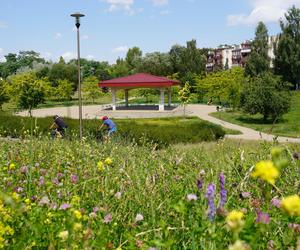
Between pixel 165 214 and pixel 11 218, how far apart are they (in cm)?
93

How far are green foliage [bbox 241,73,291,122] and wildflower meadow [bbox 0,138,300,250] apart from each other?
26.8m

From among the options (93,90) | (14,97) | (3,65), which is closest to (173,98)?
(93,90)

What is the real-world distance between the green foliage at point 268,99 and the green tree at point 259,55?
2071cm

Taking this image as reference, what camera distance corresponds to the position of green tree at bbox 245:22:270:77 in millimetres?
52031

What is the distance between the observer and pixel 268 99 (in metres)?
29.9

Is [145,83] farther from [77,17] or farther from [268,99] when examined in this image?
[77,17]

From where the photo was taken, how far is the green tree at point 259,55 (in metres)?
52.0

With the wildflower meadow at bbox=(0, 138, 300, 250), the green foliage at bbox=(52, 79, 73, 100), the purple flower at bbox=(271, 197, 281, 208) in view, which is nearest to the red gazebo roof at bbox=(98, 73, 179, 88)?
the green foliage at bbox=(52, 79, 73, 100)

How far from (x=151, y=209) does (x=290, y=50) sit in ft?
174

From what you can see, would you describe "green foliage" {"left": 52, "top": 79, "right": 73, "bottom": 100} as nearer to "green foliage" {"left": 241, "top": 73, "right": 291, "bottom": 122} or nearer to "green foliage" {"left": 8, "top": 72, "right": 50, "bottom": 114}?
"green foliage" {"left": 8, "top": 72, "right": 50, "bottom": 114}

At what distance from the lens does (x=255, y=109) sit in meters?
30.4

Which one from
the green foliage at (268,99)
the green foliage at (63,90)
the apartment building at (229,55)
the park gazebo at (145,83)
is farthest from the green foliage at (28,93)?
the apartment building at (229,55)

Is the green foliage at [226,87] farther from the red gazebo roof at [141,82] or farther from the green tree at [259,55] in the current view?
the red gazebo roof at [141,82]

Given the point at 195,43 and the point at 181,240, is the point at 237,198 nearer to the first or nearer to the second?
the point at 181,240
